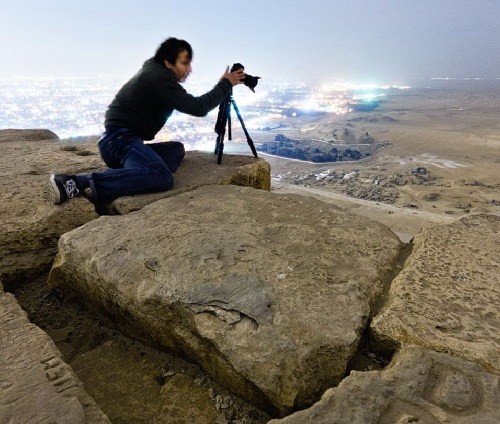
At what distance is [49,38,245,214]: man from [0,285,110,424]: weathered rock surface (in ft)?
4.55

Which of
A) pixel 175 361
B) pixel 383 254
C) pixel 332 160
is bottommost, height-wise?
pixel 332 160

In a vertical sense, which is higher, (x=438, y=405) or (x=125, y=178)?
(x=125, y=178)

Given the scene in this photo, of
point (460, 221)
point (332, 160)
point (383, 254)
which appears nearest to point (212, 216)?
point (383, 254)

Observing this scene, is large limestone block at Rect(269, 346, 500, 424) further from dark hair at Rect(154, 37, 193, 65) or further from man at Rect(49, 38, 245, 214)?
dark hair at Rect(154, 37, 193, 65)

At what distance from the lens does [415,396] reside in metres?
1.20

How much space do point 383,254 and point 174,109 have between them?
2154 millimetres

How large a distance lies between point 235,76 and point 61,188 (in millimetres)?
1830

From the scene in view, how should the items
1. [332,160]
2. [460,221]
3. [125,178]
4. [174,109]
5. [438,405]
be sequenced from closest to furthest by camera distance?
[438,405]
[460,221]
[125,178]
[174,109]
[332,160]

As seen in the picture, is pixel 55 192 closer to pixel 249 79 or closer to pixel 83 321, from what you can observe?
pixel 83 321

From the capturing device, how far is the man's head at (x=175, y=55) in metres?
3.09

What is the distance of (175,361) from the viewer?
69.3 inches

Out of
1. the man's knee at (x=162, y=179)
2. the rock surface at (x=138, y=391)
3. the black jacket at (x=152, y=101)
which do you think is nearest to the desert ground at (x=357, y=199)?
the rock surface at (x=138, y=391)

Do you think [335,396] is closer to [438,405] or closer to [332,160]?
[438,405]

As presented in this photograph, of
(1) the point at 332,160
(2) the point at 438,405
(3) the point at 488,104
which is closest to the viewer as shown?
(2) the point at 438,405
